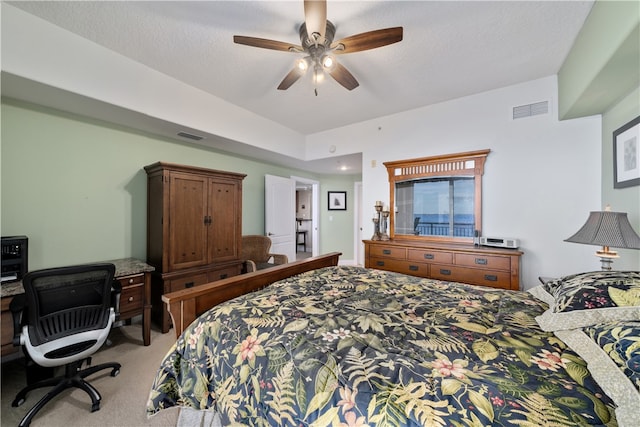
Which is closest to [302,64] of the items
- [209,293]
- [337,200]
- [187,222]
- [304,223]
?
[209,293]

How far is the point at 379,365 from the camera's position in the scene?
2.95ft

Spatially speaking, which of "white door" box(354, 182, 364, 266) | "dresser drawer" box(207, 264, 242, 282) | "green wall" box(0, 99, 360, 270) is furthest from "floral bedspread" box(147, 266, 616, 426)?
"white door" box(354, 182, 364, 266)

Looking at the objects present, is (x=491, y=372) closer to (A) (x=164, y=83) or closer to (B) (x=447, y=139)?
(B) (x=447, y=139)

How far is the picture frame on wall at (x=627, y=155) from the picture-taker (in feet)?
6.00

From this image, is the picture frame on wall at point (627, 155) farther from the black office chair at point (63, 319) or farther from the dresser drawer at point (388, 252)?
the black office chair at point (63, 319)

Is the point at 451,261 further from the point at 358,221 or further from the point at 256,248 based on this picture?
the point at 358,221

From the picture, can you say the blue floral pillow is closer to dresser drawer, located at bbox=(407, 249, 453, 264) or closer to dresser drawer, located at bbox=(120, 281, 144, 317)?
dresser drawer, located at bbox=(407, 249, 453, 264)

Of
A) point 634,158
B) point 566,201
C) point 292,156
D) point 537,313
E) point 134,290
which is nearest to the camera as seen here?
point 537,313

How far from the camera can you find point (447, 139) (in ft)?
11.0

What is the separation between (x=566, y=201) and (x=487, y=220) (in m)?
0.74

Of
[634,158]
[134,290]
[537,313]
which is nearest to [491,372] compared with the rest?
[537,313]

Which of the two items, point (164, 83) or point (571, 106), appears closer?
point (571, 106)

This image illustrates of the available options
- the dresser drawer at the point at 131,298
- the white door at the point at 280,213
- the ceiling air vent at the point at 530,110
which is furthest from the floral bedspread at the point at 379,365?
the white door at the point at 280,213

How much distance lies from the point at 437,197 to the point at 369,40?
2.38 meters
